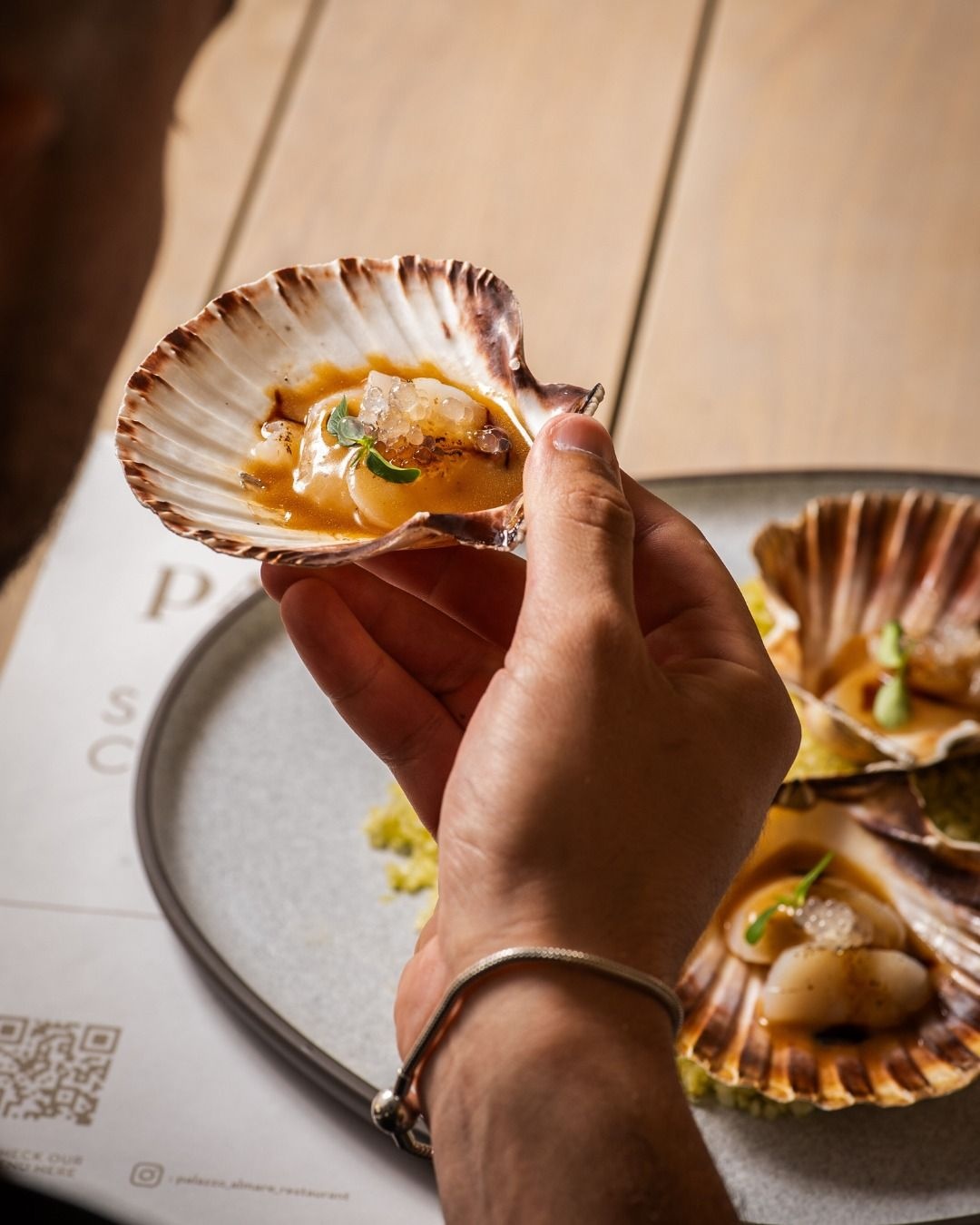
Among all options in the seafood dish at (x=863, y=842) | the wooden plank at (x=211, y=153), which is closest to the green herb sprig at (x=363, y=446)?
the seafood dish at (x=863, y=842)

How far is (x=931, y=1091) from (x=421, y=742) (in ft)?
1.61

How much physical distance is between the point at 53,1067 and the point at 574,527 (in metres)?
0.76

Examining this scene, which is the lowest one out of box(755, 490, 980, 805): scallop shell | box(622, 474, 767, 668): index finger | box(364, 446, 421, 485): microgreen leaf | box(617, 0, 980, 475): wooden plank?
box(622, 474, 767, 668): index finger

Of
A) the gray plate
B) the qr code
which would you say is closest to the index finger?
the gray plate

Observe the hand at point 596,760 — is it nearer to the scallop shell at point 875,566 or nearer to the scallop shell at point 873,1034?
the scallop shell at point 873,1034

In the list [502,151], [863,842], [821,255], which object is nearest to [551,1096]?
[863,842]

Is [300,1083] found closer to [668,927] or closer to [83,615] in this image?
[668,927]

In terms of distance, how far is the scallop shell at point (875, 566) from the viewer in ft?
4.56

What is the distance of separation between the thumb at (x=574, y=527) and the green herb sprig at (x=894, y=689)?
0.57 m

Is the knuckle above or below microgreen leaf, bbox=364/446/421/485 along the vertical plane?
below

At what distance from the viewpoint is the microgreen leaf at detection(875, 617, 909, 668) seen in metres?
1.31

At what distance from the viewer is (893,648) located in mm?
1316

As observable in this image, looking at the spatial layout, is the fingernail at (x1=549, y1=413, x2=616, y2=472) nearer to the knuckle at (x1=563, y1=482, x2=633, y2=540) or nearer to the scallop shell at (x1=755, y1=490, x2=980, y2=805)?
the knuckle at (x1=563, y1=482, x2=633, y2=540)

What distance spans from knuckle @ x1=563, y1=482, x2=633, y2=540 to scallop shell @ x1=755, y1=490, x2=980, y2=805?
59cm
